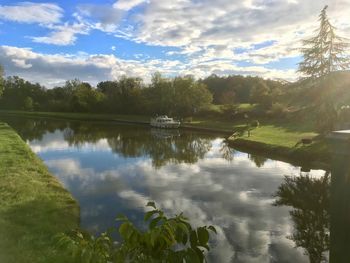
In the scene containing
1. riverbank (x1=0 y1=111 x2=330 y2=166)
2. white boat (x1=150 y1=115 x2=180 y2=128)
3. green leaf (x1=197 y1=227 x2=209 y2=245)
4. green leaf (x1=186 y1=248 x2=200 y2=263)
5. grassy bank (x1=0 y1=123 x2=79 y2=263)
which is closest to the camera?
green leaf (x1=186 y1=248 x2=200 y2=263)

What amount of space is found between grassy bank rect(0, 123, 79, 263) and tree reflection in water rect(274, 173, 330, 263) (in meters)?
8.77

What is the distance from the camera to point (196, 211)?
19.0 m

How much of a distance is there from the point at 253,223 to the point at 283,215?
87.3 inches

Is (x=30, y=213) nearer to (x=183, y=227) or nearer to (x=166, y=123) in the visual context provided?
(x=183, y=227)

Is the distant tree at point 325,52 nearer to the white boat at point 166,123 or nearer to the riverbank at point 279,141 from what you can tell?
the riverbank at point 279,141

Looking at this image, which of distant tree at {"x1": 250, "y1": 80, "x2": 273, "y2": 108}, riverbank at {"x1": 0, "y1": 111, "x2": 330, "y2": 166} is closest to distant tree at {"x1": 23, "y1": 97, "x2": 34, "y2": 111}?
riverbank at {"x1": 0, "y1": 111, "x2": 330, "y2": 166}

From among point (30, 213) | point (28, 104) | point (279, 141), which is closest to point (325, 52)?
point (279, 141)

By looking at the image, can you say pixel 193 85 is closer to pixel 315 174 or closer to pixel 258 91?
pixel 258 91

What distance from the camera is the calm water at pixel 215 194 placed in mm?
14922

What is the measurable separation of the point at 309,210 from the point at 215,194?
Result: 5520mm

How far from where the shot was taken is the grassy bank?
10.8 metres

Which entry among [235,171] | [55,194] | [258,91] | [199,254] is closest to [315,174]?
[235,171]

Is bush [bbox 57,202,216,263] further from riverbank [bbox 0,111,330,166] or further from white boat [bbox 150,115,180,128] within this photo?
white boat [bbox 150,115,180,128]

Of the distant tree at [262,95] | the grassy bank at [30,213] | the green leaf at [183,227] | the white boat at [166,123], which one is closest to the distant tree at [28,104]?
the white boat at [166,123]
